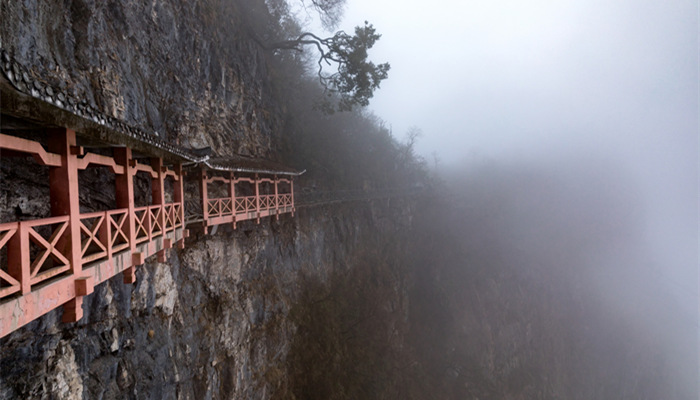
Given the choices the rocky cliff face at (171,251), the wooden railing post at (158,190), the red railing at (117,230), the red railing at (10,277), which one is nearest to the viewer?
the red railing at (10,277)

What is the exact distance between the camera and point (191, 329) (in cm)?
1003

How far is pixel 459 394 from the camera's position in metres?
22.8

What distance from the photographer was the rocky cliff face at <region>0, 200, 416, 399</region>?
5754mm

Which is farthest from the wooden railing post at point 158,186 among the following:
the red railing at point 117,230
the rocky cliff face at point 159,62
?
the rocky cliff face at point 159,62

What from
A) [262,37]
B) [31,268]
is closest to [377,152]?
[262,37]

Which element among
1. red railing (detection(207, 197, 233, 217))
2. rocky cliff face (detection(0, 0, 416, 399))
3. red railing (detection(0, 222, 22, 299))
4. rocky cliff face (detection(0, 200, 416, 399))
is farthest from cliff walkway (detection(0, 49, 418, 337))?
red railing (detection(207, 197, 233, 217))

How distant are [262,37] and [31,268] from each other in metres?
18.6

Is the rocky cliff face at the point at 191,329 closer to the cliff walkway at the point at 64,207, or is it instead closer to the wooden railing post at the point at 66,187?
the cliff walkway at the point at 64,207

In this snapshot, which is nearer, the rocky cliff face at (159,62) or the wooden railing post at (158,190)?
the rocky cliff face at (159,62)

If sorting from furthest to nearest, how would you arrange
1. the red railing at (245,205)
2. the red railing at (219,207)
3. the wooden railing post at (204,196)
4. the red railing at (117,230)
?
the red railing at (245,205) < the red railing at (219,207) < the wooden railing post at (204,196) < the red railing at (117,230)

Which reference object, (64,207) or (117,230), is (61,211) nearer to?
(64,207)

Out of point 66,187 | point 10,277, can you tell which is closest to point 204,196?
point 66,187

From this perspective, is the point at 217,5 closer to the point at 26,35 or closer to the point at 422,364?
the point at 26,35

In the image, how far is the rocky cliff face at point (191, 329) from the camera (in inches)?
227
